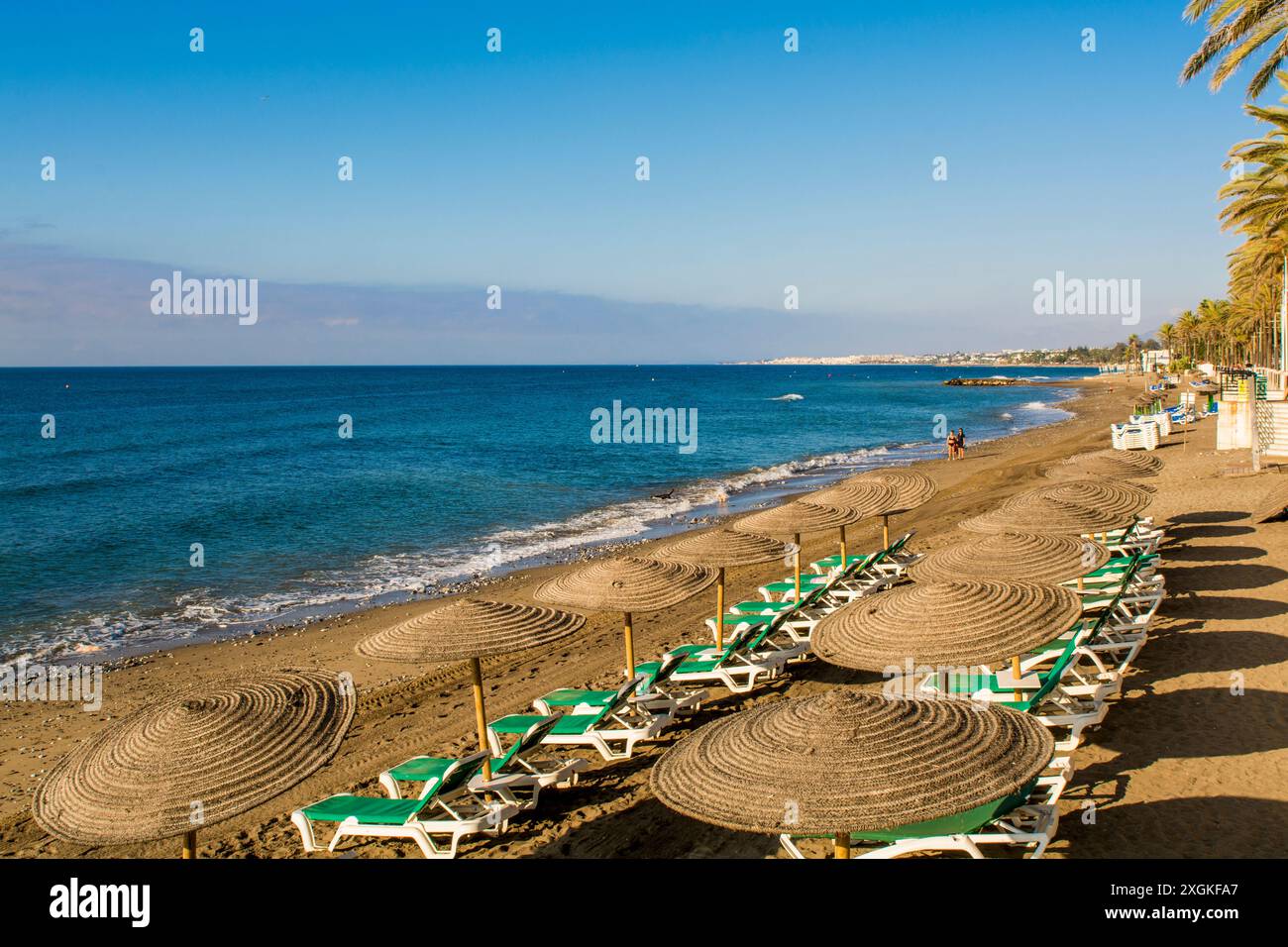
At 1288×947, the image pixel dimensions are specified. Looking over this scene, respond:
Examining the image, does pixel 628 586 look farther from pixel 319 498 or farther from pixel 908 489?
pixel 319 498

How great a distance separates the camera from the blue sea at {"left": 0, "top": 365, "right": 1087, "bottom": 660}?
1800 cm

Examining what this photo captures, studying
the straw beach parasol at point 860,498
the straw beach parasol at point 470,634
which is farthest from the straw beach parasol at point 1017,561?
the straw beach parasol at point 470,634

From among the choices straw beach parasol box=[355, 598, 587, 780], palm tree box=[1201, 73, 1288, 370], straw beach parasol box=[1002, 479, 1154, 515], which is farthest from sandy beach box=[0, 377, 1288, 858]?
palm tree box=[1201, 73, 1288, 370]

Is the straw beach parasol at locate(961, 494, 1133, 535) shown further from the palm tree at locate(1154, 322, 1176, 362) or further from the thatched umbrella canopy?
the palm tree at locate(1154, 322, 1176, 362)

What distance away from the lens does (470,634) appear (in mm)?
7344

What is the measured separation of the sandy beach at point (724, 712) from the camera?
20.6 ft

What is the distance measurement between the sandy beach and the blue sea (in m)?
3.50

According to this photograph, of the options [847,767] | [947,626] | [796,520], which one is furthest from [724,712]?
[847,767]

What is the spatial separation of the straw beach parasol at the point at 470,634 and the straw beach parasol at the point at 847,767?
9.91ft

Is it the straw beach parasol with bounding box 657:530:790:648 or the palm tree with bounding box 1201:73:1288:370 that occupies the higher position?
the palm tree with bounding box 1201:73:1288:370

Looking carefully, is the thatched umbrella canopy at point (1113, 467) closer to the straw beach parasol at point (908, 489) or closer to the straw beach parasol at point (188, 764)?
the straw beach parasol at point (908, 489)
